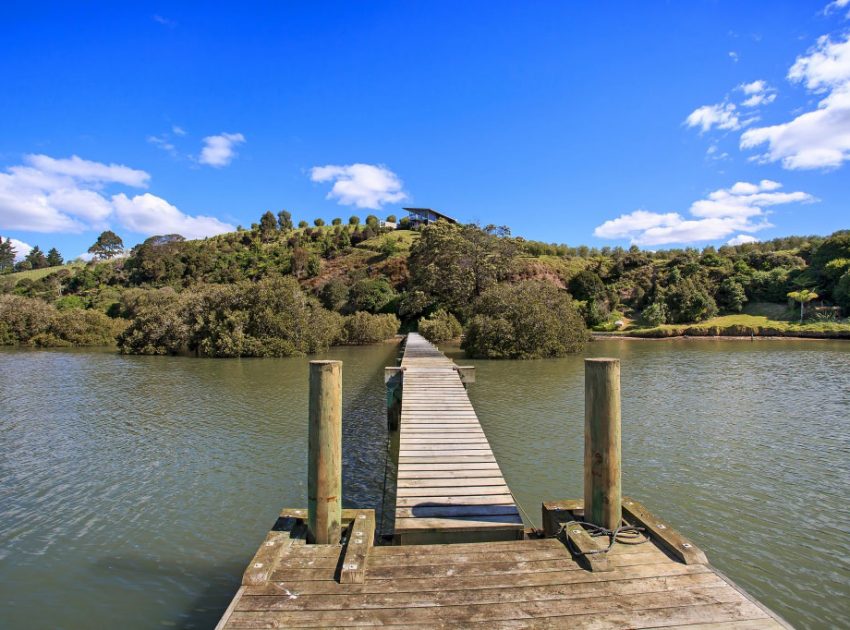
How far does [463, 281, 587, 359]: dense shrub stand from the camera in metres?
22.8

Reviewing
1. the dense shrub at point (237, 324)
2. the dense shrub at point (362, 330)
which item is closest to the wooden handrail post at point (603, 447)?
the dense shrub at point (237, 324)

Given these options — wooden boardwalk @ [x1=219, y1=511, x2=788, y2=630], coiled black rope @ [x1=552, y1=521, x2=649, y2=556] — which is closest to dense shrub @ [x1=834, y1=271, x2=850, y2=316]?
coiled black rope @ [x1=552, y1=521, x2=649, y2=556]

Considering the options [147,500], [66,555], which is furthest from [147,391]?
[66,555]

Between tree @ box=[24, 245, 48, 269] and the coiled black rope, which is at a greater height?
tree @ box=[24, 245, 48, 269]

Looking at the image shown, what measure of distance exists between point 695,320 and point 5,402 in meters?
44.0

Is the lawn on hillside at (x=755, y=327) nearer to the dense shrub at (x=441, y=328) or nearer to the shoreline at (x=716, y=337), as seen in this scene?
the shoreline at (x=716, y=337)

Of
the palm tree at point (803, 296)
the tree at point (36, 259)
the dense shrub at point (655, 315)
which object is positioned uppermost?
the tree at point (36, 259)

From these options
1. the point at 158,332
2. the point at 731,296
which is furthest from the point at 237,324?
the point at 731,296

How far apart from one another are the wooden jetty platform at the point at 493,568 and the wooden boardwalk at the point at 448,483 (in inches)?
1.0

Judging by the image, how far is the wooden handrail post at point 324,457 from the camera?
372cm

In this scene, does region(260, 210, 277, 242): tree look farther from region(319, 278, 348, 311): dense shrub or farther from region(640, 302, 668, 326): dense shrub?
region(640, 302, 668, 326): dense shrub

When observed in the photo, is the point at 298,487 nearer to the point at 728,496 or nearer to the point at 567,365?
the point at 728,496

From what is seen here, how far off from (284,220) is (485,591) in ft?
274

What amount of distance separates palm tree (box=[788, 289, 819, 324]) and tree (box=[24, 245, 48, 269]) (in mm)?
102526
